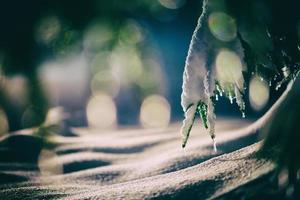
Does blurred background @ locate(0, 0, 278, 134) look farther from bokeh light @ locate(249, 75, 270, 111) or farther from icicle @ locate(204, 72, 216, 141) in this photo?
bokeh light @ locate(249, 75, 270, 111)

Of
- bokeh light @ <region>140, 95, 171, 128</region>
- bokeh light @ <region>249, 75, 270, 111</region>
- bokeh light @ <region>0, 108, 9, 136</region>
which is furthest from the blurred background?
bokeh light @ <region>140, 95, 171, 128</region>

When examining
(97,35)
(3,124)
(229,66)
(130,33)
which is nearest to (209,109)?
(229,66)

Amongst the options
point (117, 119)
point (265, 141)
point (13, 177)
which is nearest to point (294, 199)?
point (265, 141)

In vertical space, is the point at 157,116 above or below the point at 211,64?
below

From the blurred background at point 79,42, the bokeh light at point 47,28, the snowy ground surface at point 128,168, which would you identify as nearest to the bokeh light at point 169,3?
the blurred background at point 79,42

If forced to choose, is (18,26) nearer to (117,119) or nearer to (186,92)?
(186,92)

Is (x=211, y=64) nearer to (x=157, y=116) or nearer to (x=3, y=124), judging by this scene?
(x=3, y=124)
